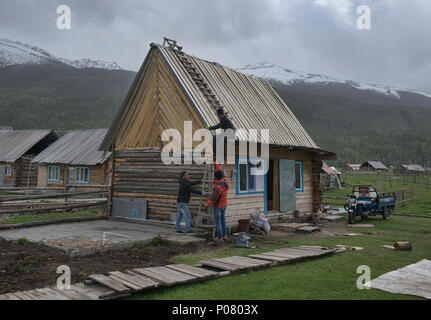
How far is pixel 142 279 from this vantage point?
6.43 metres

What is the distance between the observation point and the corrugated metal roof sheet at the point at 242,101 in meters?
13.7

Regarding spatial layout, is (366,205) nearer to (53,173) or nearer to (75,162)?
(75,162)

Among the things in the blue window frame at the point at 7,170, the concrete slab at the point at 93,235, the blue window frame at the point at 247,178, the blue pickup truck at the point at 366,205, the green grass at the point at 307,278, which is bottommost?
the green grass at the point at 307,278

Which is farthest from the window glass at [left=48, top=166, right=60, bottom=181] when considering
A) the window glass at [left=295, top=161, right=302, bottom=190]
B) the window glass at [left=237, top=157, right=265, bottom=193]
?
the window glass at [left=237, top=157, right=265, bottom=193]

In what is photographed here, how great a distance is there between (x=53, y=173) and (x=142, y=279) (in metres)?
29.4

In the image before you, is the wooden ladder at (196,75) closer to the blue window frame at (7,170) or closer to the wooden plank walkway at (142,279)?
the wooden plank walkway at (142,279)

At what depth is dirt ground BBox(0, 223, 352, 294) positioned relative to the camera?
22.2 ft

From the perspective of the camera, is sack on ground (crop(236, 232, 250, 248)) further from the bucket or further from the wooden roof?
the wooden roof

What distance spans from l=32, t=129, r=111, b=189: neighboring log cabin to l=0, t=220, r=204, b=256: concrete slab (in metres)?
15.4

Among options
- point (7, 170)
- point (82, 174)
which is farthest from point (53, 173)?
point (7, 170)

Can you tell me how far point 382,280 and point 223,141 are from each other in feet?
23.0

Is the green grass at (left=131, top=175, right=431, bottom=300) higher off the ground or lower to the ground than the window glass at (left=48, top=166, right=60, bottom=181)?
lower

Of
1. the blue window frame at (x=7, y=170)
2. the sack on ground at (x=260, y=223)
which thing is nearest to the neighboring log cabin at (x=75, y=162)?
the blue window frame at (x=7, y=170)

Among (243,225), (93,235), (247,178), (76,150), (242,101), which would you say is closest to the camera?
(93,235)
